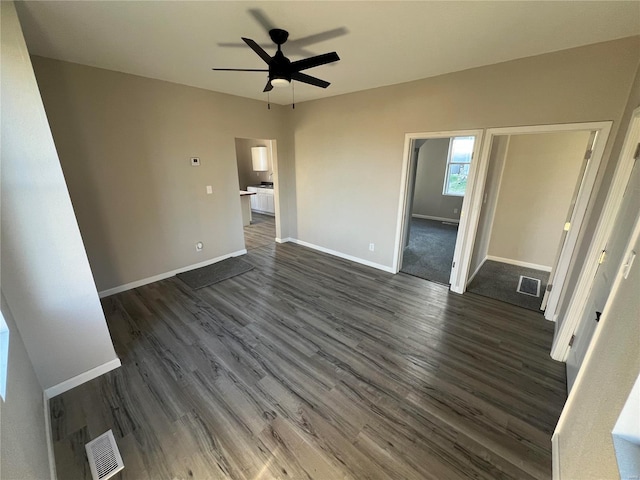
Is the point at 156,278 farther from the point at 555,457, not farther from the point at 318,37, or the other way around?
the point at 555,457

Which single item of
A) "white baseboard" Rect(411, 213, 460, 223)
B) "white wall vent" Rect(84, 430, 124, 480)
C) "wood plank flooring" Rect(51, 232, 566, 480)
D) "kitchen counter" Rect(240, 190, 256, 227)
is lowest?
"white wall vent" Rect(84, 430, 124, 480)

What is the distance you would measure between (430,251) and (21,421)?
17.1 feet

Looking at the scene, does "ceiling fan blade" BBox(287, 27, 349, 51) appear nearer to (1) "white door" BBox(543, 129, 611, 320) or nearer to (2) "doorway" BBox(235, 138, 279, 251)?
(1) "white door" BBox(543, 129, 611, 320)

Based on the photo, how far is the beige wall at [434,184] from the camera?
275 inches

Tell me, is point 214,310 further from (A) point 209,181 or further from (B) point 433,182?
(B) point 433,182

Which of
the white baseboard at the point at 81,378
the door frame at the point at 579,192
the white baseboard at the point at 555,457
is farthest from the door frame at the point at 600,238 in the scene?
the white baseboard at the point at 81,378

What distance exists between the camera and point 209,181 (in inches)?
155

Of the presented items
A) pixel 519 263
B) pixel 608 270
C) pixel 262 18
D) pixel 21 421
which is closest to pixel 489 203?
pixel 519 263

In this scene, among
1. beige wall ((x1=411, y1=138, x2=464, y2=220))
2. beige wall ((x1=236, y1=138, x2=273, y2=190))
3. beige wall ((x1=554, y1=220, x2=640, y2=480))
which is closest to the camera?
beige wall ((x1=554, y1=220, x2=640, y2=480))

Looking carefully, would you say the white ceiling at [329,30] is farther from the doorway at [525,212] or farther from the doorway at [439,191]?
the doorway at [439,191]

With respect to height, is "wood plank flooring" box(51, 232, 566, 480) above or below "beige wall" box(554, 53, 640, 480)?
below

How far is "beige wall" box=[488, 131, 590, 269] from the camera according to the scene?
363 centimetres

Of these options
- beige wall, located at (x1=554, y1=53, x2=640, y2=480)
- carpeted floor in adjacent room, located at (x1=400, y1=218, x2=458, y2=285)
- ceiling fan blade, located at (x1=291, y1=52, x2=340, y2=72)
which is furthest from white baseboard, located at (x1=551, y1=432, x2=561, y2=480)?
ceiling fan blade, located at (x1=291, y1=52, x2=340, y2=72)

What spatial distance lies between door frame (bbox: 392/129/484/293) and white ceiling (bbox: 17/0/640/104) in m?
0.69
